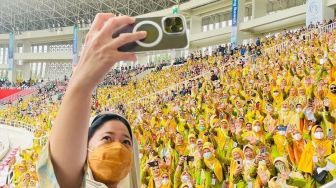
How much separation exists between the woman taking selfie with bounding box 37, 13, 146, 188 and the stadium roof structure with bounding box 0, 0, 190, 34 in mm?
38368

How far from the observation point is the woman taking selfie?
117 centimetres

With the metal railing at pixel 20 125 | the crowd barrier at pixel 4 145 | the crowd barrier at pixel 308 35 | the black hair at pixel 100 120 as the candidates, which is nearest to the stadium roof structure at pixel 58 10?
the metal railing at pixel 20 125

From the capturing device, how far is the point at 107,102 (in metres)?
21.2

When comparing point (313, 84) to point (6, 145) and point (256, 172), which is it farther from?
point (6, 145)

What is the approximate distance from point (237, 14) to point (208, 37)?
492 cm

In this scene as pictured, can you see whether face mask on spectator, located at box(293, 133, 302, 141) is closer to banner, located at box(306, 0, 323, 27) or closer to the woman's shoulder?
the woman's shoulder

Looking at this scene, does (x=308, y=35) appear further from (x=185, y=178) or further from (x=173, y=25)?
(x=173, y=25)

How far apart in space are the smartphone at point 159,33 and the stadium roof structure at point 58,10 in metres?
38.4

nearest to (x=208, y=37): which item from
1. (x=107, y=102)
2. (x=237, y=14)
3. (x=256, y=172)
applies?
(x=237, y=14)

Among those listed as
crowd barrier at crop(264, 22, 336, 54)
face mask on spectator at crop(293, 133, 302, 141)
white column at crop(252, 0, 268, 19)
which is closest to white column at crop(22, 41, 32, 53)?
white column at crop(252, 0, 268, 19)

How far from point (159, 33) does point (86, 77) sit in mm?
241

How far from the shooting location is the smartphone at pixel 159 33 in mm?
1230

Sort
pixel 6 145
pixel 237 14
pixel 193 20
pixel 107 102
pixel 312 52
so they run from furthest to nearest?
pixel 193 20, pixel 237 14, pixel 107 102, pixel 6 145, pixel 312 52

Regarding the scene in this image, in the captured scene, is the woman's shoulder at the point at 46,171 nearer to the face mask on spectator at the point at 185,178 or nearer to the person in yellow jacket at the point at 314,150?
the person in yellow jacket at the point at 314,150
